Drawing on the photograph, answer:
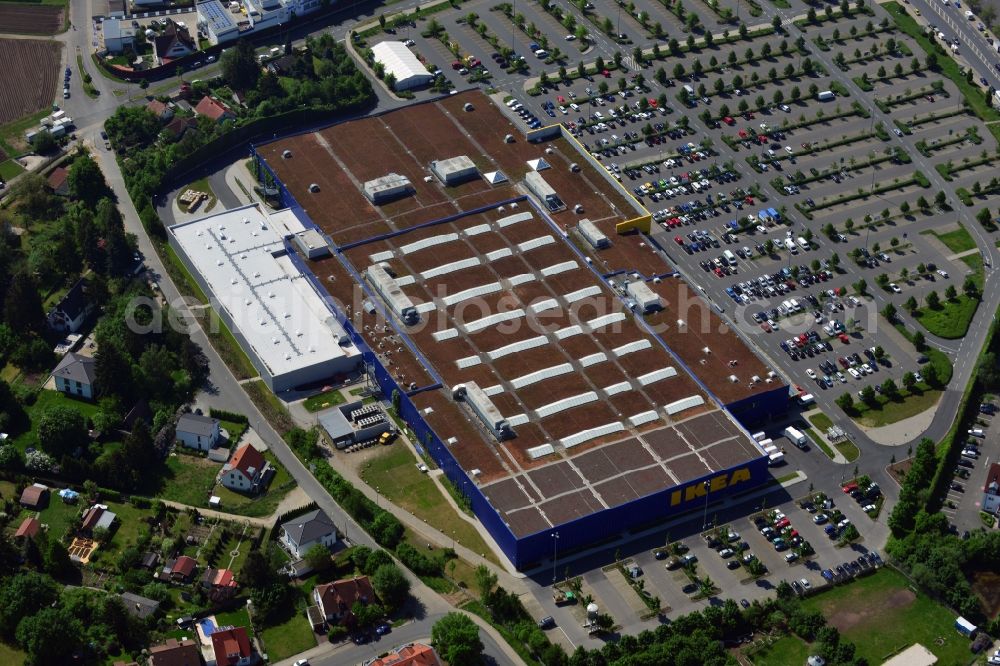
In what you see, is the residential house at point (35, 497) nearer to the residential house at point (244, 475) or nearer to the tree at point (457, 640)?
the residential house at point (244, 475)

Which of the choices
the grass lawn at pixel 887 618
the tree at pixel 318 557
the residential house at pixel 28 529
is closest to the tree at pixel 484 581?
the tree at pixel 318 557

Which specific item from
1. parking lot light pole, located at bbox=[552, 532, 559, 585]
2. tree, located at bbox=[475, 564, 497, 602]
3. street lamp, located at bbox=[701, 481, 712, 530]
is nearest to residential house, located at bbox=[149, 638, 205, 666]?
tree, located at bbox=[475, 564, 497, 602]

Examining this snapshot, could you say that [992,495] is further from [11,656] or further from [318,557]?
[11,656]

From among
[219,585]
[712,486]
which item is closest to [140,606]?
[219,585]

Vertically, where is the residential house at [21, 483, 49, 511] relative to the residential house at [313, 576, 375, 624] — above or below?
below

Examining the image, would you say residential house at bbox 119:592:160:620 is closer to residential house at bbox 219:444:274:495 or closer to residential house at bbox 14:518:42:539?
residential house at bbox 14:518:42:539
